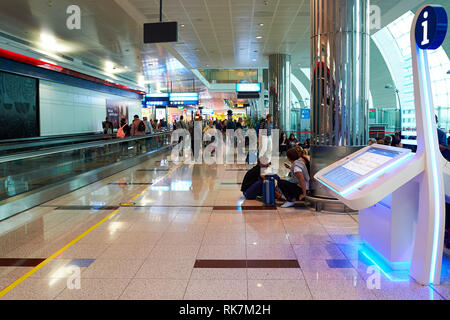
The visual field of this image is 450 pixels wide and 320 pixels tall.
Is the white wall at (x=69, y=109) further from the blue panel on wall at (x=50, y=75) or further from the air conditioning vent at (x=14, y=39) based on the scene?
the air conditioning vent at (x=14, y=39)

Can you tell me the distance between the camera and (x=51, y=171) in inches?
Result: 301

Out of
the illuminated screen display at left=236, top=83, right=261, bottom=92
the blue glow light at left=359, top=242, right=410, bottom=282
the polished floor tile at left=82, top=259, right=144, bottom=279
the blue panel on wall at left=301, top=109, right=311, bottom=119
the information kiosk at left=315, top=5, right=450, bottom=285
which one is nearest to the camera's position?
the information kiosk at left=315, top=5, right=450, bottom=285

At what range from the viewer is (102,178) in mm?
10156

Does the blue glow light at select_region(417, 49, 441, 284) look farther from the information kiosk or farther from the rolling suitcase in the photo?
the rolling suitcase

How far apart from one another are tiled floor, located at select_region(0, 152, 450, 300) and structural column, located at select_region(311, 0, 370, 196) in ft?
4.14

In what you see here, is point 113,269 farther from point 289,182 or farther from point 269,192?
point 289,182

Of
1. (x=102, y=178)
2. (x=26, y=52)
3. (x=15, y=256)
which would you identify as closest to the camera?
(x=15, y=256)

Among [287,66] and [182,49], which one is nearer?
[182,49]

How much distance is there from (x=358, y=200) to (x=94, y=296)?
2239mm

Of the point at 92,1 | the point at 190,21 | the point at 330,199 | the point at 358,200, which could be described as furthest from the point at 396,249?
the point at 190,21

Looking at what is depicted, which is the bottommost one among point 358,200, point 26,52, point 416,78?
point 358,200

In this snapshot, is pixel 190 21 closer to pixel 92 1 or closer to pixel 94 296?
pixel 92 1

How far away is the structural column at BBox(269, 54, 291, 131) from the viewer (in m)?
17.1

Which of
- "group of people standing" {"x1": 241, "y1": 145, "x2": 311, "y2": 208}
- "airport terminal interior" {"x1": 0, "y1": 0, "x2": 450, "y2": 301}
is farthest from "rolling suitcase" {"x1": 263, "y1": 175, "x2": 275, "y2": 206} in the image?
"group of people standing" {"x1": 241, "y1": 145, "x2": 311, "y2": 208}
